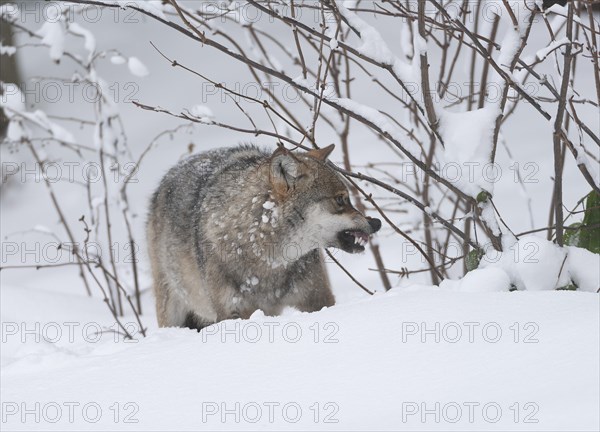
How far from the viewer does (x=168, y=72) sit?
13.1 metres

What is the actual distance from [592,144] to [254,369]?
665 cm

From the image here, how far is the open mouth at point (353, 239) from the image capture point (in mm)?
4480

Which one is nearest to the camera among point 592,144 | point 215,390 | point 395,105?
point 215,390

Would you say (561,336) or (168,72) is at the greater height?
(168,72)

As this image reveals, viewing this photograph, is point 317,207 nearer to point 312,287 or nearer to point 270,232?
point 270,232

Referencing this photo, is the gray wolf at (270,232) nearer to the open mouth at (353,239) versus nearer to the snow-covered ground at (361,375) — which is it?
the open mouth at (353,239)

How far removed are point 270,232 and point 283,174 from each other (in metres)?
0.31

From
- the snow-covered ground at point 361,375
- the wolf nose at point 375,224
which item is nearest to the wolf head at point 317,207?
the wolf nose at point 375,224

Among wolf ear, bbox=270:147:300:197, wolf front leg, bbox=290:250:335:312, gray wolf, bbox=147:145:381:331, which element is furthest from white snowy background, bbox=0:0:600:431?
wolf ear, bbox=270:147:300:197

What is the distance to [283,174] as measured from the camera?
4348mm

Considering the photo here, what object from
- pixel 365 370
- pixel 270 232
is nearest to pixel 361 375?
pixel 365 370

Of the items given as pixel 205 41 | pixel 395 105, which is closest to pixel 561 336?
pixel 205 41

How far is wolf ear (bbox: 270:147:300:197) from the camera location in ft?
14.1

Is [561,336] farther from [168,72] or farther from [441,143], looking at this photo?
[168,72]
